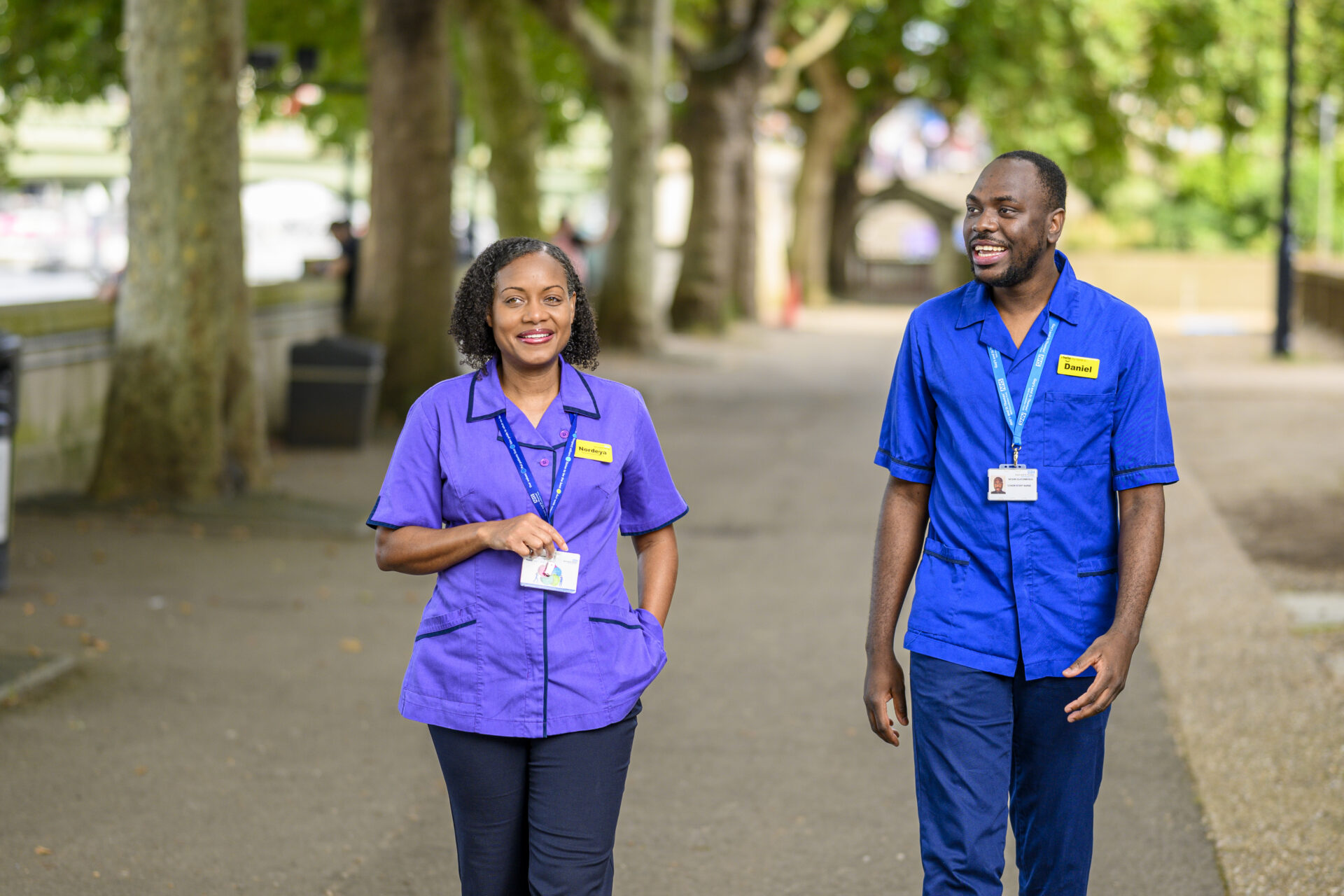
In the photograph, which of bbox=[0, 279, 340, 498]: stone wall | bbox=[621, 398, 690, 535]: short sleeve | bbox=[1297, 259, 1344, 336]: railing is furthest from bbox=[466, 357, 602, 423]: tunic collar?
bbox=[1297, 259, 1344, 336]: railing

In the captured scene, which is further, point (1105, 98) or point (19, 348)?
point (1105, 98)

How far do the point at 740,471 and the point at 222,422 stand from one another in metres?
4.48

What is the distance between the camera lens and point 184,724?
627 cm

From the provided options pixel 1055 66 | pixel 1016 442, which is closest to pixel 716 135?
pixel 1055 66

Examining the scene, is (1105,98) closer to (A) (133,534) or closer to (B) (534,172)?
(B) (534,172)

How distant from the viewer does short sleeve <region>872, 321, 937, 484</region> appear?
3408 mm

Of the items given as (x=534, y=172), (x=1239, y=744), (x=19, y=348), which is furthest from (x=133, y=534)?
(x=534, y=172)

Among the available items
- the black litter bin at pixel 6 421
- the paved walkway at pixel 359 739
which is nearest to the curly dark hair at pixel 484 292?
the paved walkway at pixel 359 739

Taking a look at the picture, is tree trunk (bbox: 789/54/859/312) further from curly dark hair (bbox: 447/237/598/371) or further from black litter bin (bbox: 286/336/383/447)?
curly dark hair (bbox: 447/237/598/371)

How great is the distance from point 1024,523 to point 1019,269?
51cm

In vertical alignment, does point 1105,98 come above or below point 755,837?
above

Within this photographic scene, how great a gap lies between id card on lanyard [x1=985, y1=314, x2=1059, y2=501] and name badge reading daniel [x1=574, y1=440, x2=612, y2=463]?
76 centimetres

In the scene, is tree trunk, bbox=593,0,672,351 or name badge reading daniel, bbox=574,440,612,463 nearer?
name badge reading daniel, bbox=574,440,612,463

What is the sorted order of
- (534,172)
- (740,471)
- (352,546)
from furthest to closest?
1. (534,172)
2. (740,471)
3. (352,546)
